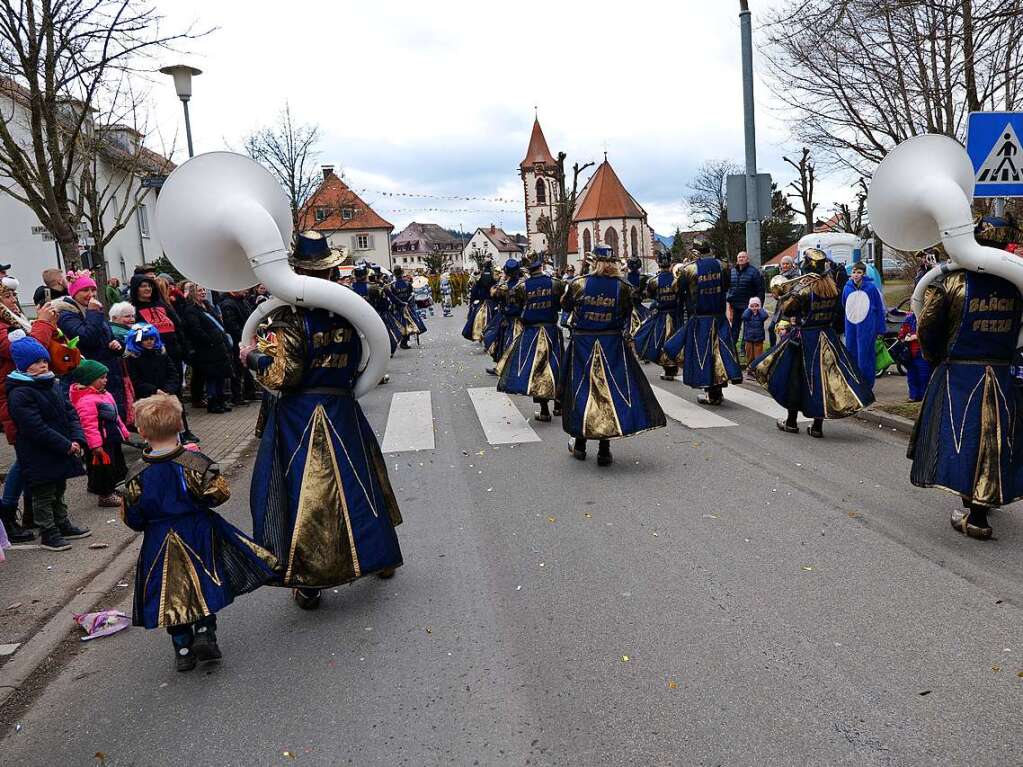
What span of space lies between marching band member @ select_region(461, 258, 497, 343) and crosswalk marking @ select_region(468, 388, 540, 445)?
5.10m

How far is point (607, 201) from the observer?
285 feet

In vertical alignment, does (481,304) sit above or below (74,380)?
above

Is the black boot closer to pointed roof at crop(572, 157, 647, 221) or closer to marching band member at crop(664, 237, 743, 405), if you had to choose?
marching band member at crop(664, 237, 743, 405)

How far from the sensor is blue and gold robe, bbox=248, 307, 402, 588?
412cm

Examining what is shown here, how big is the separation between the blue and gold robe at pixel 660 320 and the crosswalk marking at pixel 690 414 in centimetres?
157

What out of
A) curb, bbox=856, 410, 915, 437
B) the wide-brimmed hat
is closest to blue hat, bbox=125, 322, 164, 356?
the wide-brimmed hat

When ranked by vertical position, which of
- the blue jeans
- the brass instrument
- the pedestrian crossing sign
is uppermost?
the pedestrian crossing sign

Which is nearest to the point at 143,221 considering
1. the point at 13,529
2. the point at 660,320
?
the point at 660,320

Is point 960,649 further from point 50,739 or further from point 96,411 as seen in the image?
point 96,411

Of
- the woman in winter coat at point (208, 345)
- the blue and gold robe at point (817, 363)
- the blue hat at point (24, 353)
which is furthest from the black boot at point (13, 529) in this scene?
the blue and gold robe at point (817, 363)

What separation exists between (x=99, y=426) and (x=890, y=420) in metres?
8.04

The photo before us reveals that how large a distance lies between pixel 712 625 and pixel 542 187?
87.3 meters

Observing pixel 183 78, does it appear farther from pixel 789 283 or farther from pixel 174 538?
pixel 174 538

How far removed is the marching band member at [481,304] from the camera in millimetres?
17078
